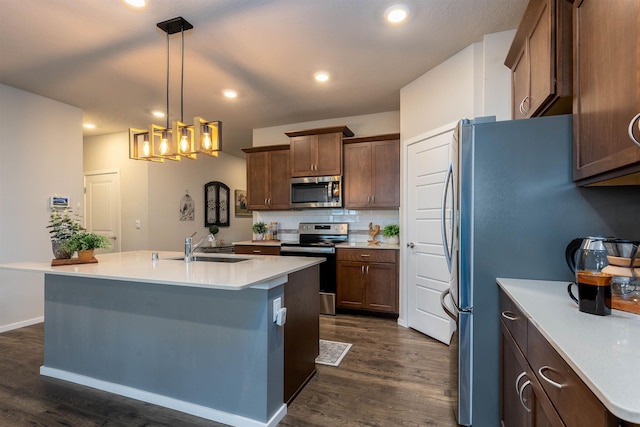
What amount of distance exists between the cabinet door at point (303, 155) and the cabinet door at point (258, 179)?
1.74 ft

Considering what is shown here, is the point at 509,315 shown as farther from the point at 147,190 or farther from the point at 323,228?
the point at 147,190

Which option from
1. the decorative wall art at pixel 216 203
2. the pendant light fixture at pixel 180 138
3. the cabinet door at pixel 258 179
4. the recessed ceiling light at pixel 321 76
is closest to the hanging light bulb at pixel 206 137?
the pendant light fixture at pixel 180 138

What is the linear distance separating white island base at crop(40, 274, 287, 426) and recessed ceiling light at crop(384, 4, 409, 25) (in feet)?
6.34

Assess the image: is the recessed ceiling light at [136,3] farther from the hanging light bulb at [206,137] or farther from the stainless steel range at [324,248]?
the stainless steel range at [324,248]

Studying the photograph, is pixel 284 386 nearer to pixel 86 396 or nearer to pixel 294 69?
pixel 86 396

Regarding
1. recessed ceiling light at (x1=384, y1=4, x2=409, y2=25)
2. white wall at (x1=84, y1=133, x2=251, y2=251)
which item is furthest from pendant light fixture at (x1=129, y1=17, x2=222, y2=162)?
white wall at (x1=84, y1=133, x2=251, y2=251)

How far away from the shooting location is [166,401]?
2057mm

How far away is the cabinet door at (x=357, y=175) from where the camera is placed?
13.6 ft

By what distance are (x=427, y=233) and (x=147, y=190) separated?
430 cm

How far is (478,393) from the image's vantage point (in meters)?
1.66

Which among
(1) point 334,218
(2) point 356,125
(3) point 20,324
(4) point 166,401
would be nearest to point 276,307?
(4) point 166,401

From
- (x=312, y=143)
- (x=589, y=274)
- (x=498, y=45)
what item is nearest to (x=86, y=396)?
(x=589, y=274)

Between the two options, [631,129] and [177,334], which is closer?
[631,129]

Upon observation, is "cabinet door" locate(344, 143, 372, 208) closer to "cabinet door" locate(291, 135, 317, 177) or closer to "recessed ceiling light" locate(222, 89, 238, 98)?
"cabinet door" locate(291, 135, 317, 177)
